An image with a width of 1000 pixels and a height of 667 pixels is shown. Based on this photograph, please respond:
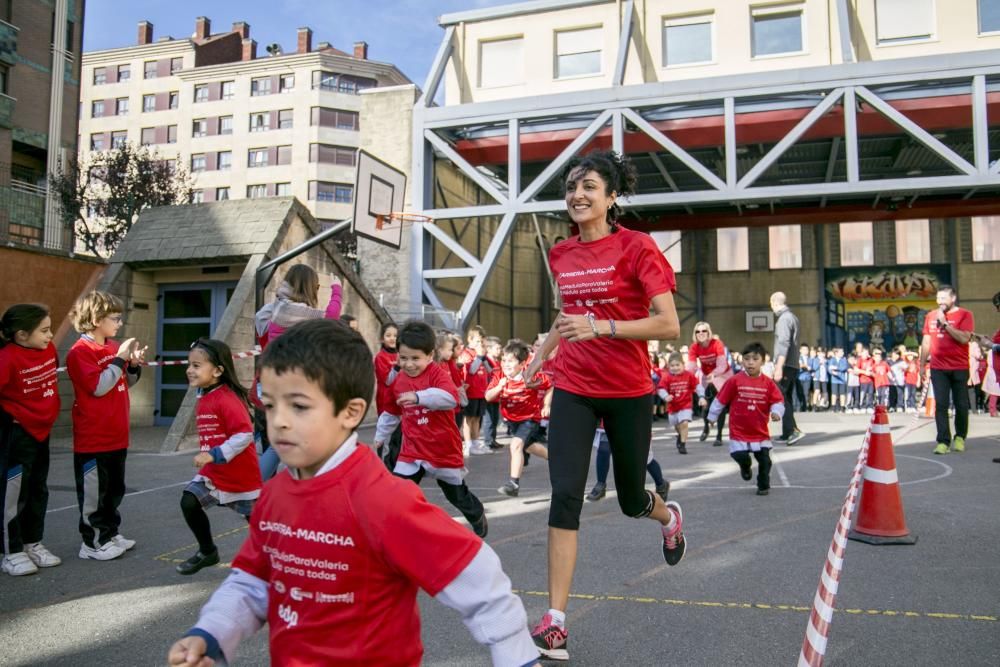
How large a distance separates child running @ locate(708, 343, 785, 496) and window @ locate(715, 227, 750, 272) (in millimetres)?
24127

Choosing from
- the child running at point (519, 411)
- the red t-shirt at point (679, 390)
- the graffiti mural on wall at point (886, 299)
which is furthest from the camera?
the graffiti mural on wall at point (886, 299)

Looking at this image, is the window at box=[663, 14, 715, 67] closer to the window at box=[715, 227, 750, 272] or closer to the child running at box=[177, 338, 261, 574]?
the window at box=[715, 227, 750, 272]

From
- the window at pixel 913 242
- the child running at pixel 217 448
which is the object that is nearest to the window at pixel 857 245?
the window at pixel 913 242

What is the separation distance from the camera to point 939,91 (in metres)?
18.2

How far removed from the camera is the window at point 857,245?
29328 mm

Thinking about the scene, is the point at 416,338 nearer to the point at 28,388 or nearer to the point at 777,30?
the point at 28,388

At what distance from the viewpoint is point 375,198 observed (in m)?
13.0

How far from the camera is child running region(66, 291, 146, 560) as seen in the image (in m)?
4.93

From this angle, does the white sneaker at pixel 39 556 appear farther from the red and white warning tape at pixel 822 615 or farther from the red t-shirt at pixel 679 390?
the red t-shirt at pixel 679 390

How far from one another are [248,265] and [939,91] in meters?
17.0

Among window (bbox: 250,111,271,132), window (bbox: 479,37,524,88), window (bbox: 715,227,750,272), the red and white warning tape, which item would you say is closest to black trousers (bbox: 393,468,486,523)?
the red and white warning tape

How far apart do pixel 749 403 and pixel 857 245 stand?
83.7ft

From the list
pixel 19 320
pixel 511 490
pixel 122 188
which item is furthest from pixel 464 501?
pixel 122 188

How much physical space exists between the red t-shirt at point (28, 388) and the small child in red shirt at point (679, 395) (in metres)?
8.07
